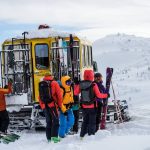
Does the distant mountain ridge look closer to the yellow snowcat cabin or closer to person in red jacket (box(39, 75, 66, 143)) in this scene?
the yellow snowcat cabin

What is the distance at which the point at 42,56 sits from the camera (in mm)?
15688

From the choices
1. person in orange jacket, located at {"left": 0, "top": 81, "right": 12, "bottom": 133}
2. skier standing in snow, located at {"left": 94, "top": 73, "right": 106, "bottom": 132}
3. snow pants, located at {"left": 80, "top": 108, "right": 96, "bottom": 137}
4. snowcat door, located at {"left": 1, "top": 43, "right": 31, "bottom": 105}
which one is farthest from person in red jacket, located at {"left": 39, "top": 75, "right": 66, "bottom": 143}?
snowcat door, located at {"left": 1, "top": 43, "right": 31, "bottom": 105}

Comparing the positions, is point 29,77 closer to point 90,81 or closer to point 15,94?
point 15,94

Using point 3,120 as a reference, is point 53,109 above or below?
above

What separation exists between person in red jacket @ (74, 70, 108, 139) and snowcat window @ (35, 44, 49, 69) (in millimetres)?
4167

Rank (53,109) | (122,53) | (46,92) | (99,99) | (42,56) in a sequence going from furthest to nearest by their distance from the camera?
(122,53) < (42,56) < (99,99) < (53,109) < (46,92)

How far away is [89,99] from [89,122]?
0.55 meters

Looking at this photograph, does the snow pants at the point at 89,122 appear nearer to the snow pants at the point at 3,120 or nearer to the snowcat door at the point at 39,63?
the snow pants at the point at 3,120

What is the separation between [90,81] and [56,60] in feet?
12.9

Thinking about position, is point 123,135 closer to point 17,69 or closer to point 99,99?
point 99,99

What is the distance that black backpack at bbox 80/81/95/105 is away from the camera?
1145cm

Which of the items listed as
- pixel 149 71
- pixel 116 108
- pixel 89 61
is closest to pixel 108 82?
pixel 116 108

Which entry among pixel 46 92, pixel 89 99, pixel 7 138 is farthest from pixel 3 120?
pixel 89 99

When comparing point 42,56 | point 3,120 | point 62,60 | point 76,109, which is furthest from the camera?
point 42,56
